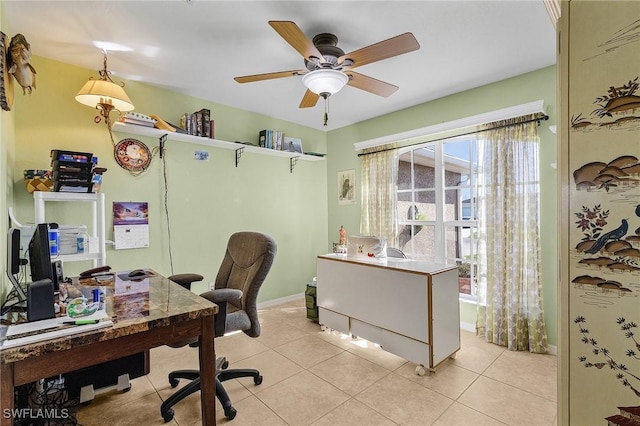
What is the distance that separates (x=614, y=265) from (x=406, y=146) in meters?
2.95

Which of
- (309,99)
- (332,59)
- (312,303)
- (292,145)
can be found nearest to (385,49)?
(332,59)

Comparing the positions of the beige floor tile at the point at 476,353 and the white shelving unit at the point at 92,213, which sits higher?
the white shelving unit at the point at 92,213

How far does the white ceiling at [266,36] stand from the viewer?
1.86m

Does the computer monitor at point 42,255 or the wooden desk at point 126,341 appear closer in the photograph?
the wooden desk at point 126,341

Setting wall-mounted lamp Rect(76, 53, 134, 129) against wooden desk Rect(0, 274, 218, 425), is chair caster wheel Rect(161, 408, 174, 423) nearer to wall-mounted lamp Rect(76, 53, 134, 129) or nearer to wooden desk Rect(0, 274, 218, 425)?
wooden desk Rect(0, 274, 218, 425)

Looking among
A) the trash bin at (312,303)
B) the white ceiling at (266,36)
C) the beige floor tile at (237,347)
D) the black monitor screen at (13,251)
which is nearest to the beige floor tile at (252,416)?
the beige floor tile at (237,347)

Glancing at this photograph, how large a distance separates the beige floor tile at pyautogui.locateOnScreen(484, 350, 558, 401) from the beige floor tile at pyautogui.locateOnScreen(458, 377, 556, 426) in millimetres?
89

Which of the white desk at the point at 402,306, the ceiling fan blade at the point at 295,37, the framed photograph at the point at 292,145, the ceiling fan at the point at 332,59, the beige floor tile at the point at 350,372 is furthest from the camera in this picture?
the framed photograph at the point at 292,145

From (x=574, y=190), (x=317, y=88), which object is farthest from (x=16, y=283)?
(x=574, y=190)

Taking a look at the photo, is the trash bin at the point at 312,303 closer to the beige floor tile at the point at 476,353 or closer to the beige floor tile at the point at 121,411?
the beige floor tile at the point at 476,353

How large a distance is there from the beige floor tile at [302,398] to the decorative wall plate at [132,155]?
2423 mm

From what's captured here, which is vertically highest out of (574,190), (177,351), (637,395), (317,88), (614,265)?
(317,88)

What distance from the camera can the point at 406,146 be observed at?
364 centimetres

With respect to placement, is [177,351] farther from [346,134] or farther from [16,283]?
[346,134]
